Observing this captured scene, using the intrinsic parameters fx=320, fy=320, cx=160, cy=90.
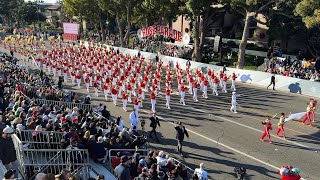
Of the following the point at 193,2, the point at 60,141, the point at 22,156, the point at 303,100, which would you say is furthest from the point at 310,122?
the point at 193,2

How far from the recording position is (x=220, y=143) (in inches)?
564

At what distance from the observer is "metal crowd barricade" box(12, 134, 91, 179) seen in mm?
8281

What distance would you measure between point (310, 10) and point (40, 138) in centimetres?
2086

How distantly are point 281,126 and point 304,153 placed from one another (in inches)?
69.2

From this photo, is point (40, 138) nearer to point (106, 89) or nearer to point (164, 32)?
point (106, 89)

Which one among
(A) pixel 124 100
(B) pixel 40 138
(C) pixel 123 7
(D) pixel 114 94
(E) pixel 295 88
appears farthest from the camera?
(C) pixel 123 7

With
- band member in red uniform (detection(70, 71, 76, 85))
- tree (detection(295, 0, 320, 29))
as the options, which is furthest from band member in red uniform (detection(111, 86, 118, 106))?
tree (detection(295, 0, 320, 29))

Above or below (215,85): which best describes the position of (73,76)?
above

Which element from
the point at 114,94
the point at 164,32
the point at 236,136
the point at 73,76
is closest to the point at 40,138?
the point at 236,136

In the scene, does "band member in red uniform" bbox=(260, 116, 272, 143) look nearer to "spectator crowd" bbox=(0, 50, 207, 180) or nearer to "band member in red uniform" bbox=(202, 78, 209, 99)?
"spectator crowd" bbox=(0, 50, 207, 180)

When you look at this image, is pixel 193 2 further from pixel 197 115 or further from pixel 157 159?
pixel 157 159

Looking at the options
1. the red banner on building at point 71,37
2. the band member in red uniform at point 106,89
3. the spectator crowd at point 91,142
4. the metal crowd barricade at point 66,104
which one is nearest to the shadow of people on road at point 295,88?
the band member in red uniform at point 106,89

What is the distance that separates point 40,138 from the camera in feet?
31.8

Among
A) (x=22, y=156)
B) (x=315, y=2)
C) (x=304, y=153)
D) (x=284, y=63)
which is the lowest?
(x=304, y=153)
